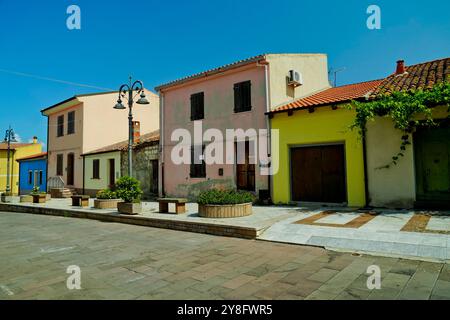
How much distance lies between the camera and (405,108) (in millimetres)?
8125

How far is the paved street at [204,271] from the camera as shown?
3.40 metres

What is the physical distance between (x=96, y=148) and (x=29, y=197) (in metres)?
5.56

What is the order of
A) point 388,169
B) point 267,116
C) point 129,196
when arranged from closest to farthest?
point 388,169 → point 129,196 → point 267,116

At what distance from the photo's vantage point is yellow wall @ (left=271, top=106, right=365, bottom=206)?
946cm

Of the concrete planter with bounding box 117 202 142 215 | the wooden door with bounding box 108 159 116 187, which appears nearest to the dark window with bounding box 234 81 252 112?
the concrete planter with bounding box 117 202 142 215

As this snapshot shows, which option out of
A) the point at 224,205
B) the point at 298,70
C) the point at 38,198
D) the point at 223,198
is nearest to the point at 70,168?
the point at 38,198

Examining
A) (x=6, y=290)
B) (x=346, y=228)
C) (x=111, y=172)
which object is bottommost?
(x=6, y=290)

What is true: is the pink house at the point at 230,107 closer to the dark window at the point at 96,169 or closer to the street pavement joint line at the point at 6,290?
the dark window at the point at 96,169

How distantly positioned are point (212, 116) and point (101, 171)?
994 centimetres

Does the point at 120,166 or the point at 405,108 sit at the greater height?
the point at 405,108

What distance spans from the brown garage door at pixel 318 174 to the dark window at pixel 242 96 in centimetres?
290

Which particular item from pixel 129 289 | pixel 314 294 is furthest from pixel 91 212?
pixel 314 294

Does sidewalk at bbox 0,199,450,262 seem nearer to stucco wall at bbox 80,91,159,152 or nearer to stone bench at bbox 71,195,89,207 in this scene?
stone bench at bbox 71,195,89,207

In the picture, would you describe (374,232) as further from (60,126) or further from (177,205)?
(60,126)
